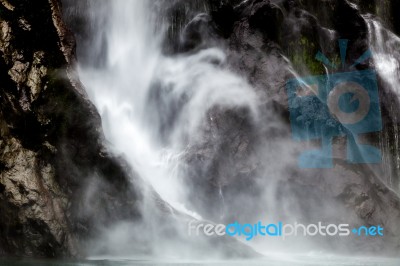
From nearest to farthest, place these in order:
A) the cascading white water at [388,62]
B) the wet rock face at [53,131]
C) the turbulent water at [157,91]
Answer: the wet rock face at [53,131] → the turbulent water at [157,91] → the cascading white water at [388,62]

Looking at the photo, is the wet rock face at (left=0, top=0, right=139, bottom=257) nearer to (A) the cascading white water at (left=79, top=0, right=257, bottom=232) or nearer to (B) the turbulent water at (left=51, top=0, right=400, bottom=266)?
(B) the turbulent water at (left=51, top=0, right=400, bottom=266)

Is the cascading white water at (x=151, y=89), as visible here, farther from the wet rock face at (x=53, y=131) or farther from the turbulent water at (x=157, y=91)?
the wet rock face at (x=53, y=131)

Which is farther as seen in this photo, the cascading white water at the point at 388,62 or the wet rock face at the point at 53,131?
the cascading white water at the point at 388,62

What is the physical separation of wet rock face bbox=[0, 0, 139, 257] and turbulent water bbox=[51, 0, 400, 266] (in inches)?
57.7

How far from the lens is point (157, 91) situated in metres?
10.1

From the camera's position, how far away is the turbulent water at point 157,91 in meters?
9.29

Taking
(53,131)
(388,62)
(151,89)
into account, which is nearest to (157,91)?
(151,89)

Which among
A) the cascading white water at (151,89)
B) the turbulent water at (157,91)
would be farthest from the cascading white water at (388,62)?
the cascading white water at (151,89)

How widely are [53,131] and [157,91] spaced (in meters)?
3.04

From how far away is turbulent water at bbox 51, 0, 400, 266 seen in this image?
9289mm

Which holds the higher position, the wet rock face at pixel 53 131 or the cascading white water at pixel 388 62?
the cascading white water at pixel 388 62

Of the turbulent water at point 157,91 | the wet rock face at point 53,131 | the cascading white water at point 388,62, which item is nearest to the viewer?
the wet rock face at point 53,131

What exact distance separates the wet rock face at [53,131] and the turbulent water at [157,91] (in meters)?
1.47

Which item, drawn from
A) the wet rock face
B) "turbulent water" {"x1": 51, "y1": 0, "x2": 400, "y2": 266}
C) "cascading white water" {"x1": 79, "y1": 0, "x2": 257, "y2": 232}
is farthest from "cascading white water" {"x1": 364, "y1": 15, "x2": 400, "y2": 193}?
the wet rock face
